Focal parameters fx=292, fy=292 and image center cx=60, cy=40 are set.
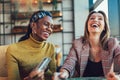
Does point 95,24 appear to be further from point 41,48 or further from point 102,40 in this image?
point 41,48

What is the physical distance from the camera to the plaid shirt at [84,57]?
1.84 meters

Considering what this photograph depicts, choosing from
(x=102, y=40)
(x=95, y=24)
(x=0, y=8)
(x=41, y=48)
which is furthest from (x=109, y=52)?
(x=0, y=8)

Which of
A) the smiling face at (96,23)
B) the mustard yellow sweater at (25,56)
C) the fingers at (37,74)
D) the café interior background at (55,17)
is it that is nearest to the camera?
the fingers at (37,74)

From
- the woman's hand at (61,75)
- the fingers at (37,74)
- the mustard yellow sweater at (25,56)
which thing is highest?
the mustard yellow sweater at (25,56)

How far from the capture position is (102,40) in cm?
188

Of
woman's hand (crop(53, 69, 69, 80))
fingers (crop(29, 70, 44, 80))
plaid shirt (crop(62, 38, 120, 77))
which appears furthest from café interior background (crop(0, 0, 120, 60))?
fingers (crop(29, 70, 44, 80))

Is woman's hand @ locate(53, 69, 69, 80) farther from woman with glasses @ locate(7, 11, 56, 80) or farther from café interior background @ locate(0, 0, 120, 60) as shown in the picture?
café interior background @ locate(0, 0, 120, 60)

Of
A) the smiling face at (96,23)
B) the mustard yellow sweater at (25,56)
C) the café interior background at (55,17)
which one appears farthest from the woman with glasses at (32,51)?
the café interior background at (55,17)

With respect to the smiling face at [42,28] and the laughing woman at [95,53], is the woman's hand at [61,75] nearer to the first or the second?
the laughing woman at [95,53]

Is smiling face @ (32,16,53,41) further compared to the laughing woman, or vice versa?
the laughing woman

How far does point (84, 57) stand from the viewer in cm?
188

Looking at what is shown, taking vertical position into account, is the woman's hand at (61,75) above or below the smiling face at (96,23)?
below

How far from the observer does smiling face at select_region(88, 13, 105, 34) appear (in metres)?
1.83

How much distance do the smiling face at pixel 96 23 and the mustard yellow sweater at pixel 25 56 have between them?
0.31m
